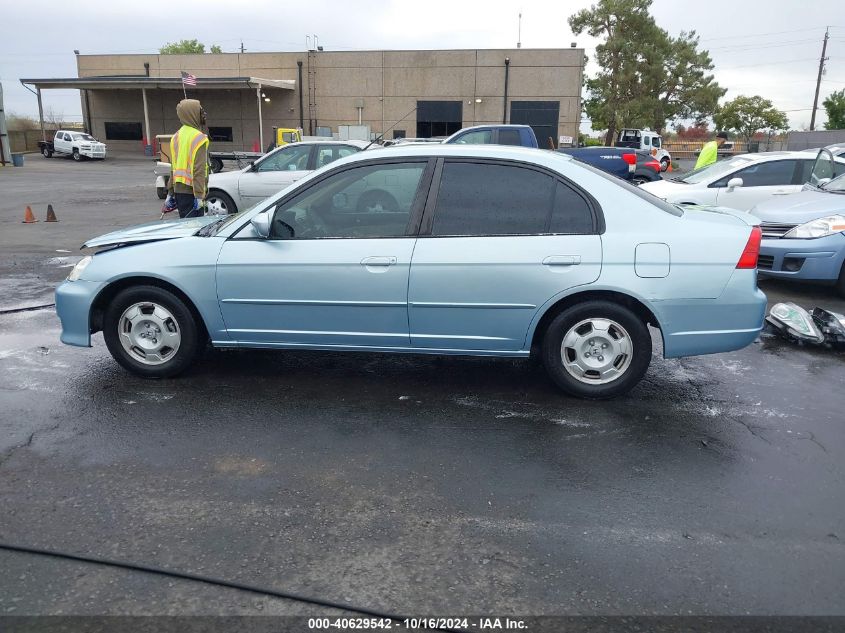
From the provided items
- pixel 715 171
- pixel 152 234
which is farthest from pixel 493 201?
pixel 715 171

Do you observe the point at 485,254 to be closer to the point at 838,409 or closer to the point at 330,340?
the point at 330,340

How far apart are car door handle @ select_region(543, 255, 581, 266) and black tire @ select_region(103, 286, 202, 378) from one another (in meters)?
2.51

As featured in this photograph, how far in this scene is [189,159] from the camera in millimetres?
8188

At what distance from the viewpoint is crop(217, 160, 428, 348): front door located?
466 cm

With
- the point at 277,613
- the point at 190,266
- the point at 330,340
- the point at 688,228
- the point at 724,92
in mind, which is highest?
the point at 724,92

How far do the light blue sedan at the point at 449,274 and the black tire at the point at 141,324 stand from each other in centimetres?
1

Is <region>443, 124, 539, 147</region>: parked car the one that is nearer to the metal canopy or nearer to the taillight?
the taillight

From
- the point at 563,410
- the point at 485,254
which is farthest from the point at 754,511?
the point at 485,254

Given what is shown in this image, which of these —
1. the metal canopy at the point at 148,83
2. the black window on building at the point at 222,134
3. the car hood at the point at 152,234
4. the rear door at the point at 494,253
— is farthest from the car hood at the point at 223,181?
the black window on building at the point at 222,134

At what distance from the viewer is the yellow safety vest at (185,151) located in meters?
8.12

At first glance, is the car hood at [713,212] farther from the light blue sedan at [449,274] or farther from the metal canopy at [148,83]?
the metal canopy at [148,83]

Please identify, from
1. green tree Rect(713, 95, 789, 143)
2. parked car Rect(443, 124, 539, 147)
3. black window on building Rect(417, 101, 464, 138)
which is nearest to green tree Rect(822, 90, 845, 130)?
green tree Rect(713, 95, 789, 143)

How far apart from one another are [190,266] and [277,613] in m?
2.86

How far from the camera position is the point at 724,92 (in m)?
49.4
